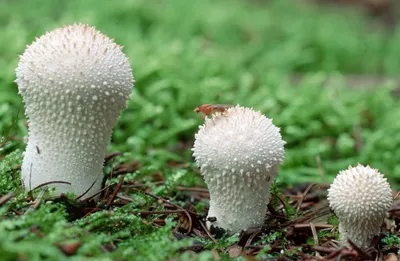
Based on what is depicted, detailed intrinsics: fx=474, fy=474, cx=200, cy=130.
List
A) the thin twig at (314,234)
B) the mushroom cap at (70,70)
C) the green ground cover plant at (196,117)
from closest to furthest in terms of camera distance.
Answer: the green ground cover plant at (196,117) → the mushroom cap at (70,70) → the thin twig at (314,234)

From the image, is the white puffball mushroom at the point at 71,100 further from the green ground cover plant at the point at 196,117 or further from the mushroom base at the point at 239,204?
the mushroom base at the point at 239,204

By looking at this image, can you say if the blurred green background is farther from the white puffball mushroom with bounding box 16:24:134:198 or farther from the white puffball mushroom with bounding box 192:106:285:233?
the white puffball mushroom with bounding box 192:106:285:233

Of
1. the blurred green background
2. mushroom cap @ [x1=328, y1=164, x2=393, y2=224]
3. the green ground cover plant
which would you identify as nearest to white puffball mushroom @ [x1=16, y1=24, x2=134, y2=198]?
the green ground cover plant

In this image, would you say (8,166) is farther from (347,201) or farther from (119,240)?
(347,201)

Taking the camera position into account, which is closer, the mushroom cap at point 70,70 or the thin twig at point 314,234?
the mushroom cap at point 70,70

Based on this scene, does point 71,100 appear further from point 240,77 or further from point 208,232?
point 240,77

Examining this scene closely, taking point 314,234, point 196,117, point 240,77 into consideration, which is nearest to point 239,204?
point 314,234

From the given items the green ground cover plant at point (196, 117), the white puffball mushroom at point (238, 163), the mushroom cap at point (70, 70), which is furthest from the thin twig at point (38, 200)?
the white puffball mushroom at point (238, 163)

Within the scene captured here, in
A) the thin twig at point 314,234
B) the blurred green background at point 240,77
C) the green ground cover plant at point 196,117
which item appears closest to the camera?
the green ground cover plant at point 196,117
